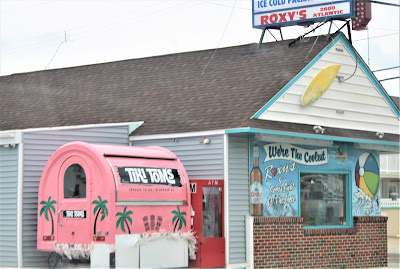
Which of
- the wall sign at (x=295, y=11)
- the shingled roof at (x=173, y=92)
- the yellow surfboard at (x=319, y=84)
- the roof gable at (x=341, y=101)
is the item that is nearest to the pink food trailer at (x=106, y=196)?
the shingled roof at (x=173, y=92)

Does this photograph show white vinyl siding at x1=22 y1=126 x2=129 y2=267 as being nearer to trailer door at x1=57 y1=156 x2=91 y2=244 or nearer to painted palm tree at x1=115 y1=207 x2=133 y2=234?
trailer door at x1=57 y1=156 x2=91 y2=244

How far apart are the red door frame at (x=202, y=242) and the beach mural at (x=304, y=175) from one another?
48.2 inches

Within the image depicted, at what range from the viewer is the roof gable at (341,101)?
19.5 metres

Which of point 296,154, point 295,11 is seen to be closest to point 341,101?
point 296,154

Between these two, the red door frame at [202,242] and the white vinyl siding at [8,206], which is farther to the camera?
the white vinyl siding at [8,206]

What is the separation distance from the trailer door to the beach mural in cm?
407

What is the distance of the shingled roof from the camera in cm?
1920

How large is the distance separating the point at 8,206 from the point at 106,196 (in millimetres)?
2996

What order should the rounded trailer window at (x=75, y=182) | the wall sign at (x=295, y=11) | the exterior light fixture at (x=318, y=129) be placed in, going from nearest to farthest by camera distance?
the rounded trailer window at (x=75, y=182) → the exterior light fixture at (x=318, y=129) → the wall sign at (x=295, y=11)

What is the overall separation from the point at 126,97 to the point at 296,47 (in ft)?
16.6

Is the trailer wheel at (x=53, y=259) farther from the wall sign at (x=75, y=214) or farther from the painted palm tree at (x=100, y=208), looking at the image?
the painted palm tree at (x=100, y=208)

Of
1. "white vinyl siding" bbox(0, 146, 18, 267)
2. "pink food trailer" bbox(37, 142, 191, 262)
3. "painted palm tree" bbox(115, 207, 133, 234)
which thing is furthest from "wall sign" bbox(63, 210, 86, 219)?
"white vinyl siding" bbox(0, 146, 18, 267)

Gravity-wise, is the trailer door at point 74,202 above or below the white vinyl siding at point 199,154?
below

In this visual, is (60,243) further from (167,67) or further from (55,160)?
(167,67)
